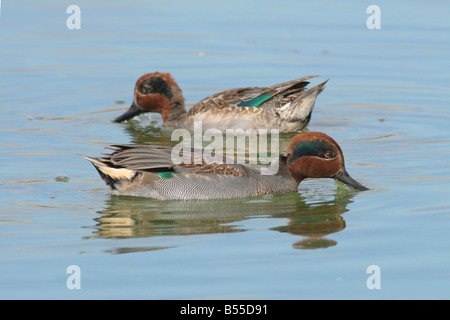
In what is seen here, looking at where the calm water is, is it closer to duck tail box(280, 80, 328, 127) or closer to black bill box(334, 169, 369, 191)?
black bill box(334, 169, 369, 191)

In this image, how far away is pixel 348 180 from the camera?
9430mm

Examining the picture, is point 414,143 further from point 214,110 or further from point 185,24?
point 185,24

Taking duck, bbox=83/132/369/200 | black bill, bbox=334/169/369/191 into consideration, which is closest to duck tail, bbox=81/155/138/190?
duck, bbox=83/132/369/200

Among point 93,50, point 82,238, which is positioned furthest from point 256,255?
point 93,50

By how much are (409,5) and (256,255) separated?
1077cm

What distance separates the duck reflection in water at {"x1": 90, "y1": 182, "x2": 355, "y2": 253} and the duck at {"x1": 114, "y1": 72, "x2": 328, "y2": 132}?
9.80 ft

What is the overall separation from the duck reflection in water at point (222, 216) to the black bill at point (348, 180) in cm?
8

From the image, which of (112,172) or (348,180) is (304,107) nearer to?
(348,180)

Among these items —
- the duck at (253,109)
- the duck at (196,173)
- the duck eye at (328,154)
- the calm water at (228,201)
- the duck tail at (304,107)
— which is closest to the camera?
the calm water at (228,201)

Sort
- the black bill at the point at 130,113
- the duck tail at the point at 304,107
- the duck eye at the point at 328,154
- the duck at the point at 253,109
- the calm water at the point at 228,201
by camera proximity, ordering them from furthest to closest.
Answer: the black bill at the point at 130,113, the duck at the point at 253,109, the duck tail at the point at 304,107, the duck eye at the point at 328,154, the calm water at the point at 228,201

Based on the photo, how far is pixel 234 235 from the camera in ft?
26.3

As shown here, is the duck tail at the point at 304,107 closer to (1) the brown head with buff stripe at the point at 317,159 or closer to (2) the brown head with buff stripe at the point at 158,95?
(2) the brown head with buff stripe at the point at 158,95

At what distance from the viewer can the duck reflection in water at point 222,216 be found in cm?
811

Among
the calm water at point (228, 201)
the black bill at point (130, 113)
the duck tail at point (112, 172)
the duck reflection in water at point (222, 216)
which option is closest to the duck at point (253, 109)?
the black bill at point (130, 113)
